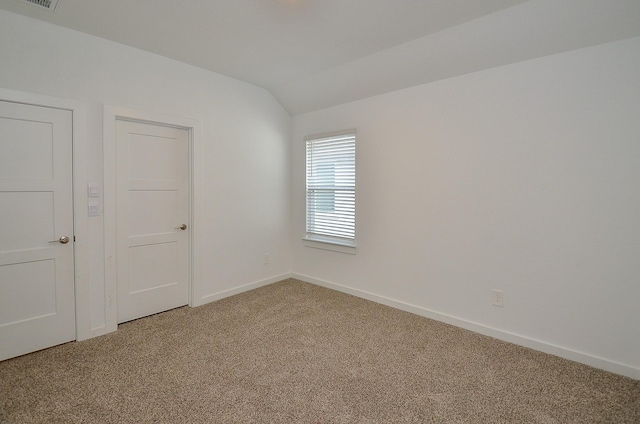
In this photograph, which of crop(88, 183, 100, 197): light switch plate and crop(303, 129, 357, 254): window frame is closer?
crop(88, 183, 100, 197): light switch plate

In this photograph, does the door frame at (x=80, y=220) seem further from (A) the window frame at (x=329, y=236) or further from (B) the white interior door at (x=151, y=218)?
(A) the window frame at (x=329, y=236)

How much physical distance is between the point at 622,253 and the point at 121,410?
3.58 metres

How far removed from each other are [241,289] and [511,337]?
3027 mm

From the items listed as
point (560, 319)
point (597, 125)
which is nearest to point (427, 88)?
point (597, 125)

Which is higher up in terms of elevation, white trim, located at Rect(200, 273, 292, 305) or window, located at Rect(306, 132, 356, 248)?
window, located at Rect(306, 132, 356, 248)

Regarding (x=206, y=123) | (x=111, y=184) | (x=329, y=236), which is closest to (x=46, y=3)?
(x=111, y=184)

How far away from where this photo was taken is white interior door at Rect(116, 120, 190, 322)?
10.0 ft

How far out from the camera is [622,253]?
88.4 inches

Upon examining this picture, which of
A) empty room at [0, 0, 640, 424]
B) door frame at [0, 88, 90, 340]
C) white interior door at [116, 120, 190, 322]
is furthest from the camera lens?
white interior door at [116, 120, 190, 322]

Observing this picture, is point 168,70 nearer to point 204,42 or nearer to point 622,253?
point 204,42

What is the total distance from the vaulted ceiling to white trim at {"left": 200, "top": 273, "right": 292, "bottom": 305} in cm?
267

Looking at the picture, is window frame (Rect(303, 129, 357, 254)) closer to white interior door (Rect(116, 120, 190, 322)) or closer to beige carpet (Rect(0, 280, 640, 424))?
beige carpet (Rect(0, 280, 640, 424))

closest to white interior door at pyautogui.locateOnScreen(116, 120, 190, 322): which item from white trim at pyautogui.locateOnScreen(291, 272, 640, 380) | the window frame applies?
the window frame

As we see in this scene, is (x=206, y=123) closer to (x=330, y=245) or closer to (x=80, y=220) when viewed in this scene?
(x=80, y=220)
